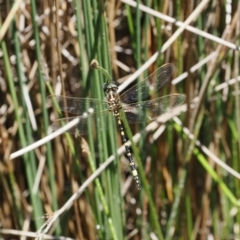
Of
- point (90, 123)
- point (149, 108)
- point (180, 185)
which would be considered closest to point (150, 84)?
point (149, 108)

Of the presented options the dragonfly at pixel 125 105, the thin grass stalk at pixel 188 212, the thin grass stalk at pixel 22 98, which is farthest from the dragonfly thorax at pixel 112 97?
the thin grass stalk at pixel 188 212

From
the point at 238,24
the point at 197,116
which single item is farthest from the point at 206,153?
the point at 238,24

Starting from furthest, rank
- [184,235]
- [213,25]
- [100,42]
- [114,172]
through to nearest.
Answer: [184,235]
[213,25]
[114,172]
[100,42]

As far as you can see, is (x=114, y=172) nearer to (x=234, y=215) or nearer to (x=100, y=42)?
(x=100, y=42)

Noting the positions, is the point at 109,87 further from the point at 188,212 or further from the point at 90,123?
the point at 188,212

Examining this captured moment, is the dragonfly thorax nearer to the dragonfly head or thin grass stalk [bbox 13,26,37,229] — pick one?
the dragonfly head

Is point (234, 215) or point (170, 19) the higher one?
point (170, 19)

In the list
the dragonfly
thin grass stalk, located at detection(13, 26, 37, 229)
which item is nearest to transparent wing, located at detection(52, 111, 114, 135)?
the dragonfly
